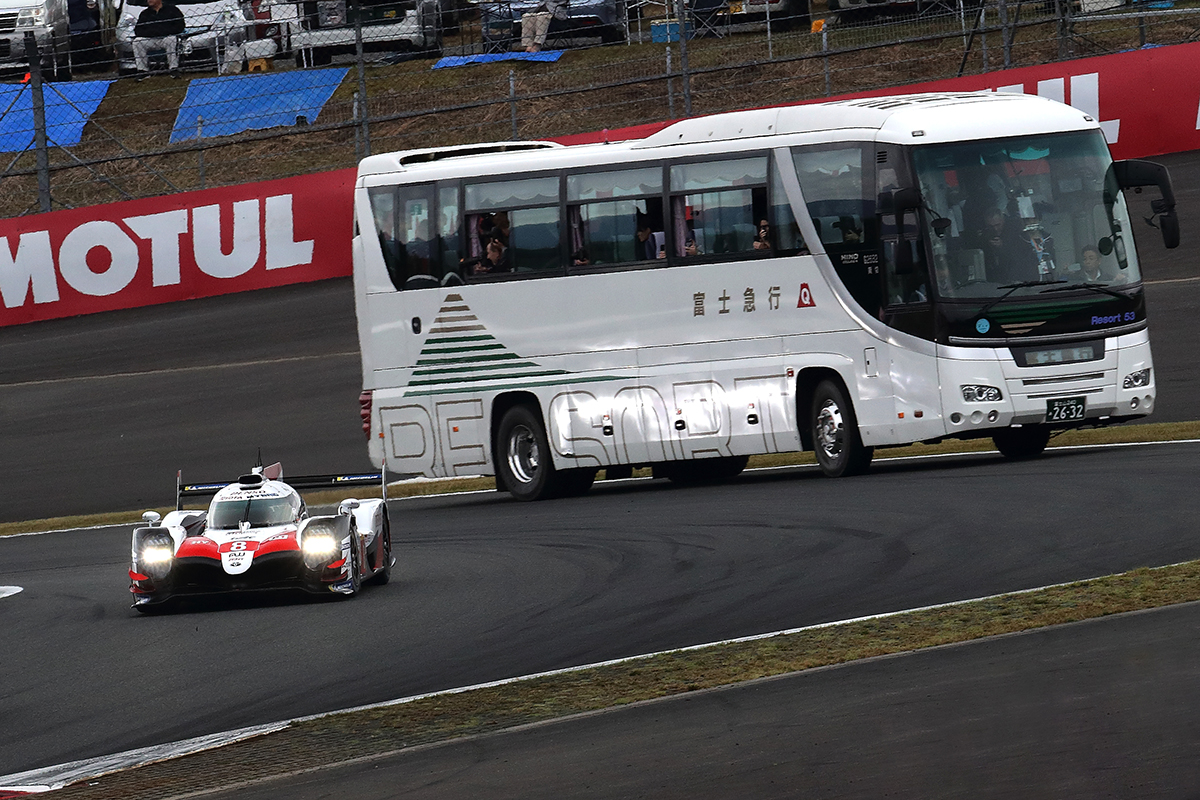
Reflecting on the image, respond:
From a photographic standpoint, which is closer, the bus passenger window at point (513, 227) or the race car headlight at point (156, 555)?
the race car headlight at point (156, 555)

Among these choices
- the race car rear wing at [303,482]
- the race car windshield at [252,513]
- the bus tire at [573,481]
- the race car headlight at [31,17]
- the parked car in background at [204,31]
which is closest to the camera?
the race car windshield at [252,513]

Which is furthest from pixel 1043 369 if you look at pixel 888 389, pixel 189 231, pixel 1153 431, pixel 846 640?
pixel 189 231

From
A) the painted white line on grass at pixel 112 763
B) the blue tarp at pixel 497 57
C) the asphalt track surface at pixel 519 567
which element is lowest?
the painted white line on grass at pixel 112 763

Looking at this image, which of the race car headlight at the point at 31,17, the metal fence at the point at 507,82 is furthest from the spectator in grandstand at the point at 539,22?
the race car headlight at the point at 31,17

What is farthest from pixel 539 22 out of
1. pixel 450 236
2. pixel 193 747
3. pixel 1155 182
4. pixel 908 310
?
pixel 193 747

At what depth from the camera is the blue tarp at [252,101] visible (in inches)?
1228

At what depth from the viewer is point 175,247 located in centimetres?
2838

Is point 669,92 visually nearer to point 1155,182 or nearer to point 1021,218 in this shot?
point 1021,218

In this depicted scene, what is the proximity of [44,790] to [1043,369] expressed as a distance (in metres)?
12.0

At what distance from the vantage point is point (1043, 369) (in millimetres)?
18000

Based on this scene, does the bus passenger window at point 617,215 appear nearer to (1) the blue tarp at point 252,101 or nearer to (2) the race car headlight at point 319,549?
(2) the race car headlight at point 319,549

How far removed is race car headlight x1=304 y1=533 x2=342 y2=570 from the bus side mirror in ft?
28.1

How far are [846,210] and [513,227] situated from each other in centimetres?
385

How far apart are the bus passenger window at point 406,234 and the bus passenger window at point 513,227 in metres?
0.51
